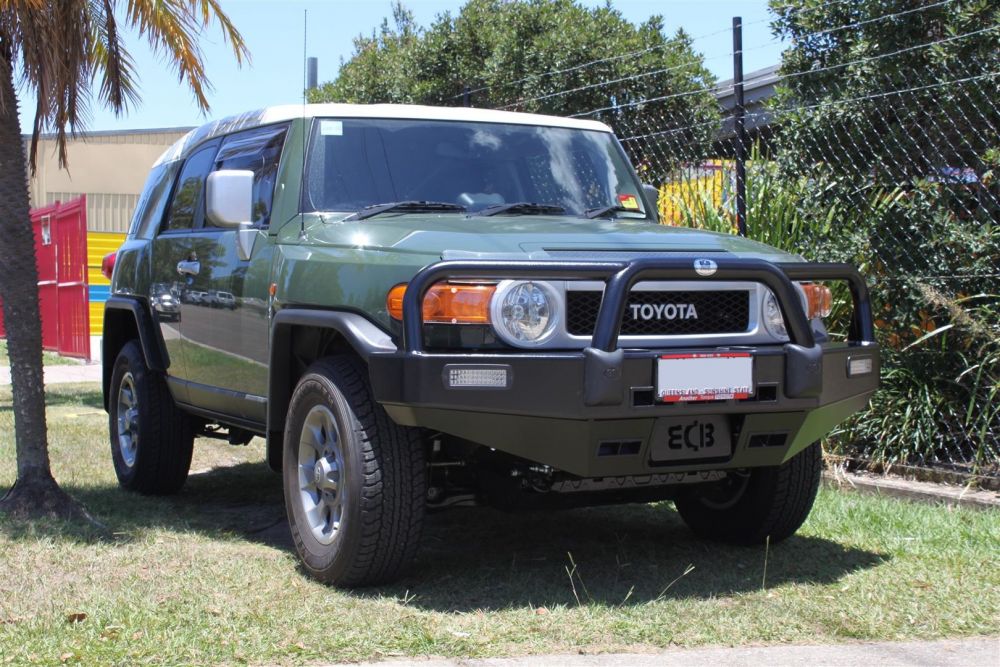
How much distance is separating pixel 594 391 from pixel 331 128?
2.09 metres

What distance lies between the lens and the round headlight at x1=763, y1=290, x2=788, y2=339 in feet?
15.4

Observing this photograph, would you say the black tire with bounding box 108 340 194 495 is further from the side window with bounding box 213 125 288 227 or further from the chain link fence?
the chain link fence

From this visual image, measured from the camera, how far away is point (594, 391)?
415 cm

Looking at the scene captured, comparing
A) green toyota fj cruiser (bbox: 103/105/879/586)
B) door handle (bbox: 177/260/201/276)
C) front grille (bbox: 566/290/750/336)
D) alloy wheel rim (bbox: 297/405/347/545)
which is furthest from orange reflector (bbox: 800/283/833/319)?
door handle (bbox: 177/260/201/276)

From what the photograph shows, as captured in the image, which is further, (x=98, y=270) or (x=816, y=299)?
(x=98, y=270)

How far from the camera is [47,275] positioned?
1967 centimetres

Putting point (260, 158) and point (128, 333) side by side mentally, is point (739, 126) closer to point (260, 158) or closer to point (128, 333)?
point (260, 158)

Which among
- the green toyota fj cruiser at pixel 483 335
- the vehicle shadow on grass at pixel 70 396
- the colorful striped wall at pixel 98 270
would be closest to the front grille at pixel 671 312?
the green toyota fj cruiser at pixel 483 335

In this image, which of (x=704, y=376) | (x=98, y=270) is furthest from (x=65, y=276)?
(x=704, y=376)

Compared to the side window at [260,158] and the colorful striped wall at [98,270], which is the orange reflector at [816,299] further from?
the colorful striped wall at [98,270]

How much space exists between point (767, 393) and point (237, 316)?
2501mm

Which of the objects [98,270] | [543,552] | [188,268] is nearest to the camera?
[543,552]

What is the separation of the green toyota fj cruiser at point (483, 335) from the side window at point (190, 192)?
161mm

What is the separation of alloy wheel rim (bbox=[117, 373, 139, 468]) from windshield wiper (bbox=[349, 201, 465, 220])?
2.35 meters
